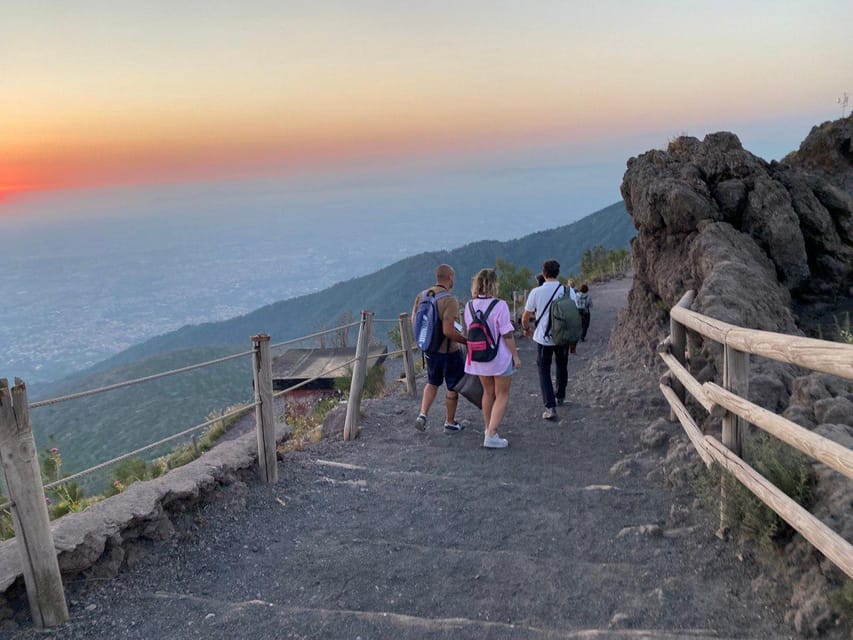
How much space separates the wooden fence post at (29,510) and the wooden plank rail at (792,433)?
3.75m

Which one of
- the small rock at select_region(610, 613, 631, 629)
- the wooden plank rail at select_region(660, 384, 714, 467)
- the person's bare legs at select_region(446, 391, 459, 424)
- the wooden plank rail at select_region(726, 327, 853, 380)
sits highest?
the wooden plank rail at select_region(726, 327, 853, 380)

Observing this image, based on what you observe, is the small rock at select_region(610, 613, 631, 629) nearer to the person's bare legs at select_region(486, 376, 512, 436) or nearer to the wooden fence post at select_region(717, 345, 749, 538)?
the wooden fence post at select_region(717, 345, 749, 538)

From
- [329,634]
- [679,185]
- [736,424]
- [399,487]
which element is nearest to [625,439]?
[399,487]

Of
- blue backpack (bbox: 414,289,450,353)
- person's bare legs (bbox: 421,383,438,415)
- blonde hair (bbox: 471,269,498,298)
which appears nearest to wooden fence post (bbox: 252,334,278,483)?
blue backpack (bbox: 414,289,450,353)

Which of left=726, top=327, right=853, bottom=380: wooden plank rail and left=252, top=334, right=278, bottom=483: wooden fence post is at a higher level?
left=726, top=327, right=853, bottom=380: wooden plank rail

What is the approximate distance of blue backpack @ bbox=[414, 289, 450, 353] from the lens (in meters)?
7.22

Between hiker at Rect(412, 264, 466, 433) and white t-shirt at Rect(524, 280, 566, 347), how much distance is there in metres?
1.06

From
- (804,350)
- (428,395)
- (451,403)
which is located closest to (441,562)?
(804,350)

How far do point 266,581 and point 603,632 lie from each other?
2.19 m

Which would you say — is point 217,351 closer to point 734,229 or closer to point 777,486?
point 734,229

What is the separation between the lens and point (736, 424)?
3975 millimetres

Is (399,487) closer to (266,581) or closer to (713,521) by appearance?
(266,581)

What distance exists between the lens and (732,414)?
157 inches

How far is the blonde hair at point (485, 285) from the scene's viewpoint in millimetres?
6762
